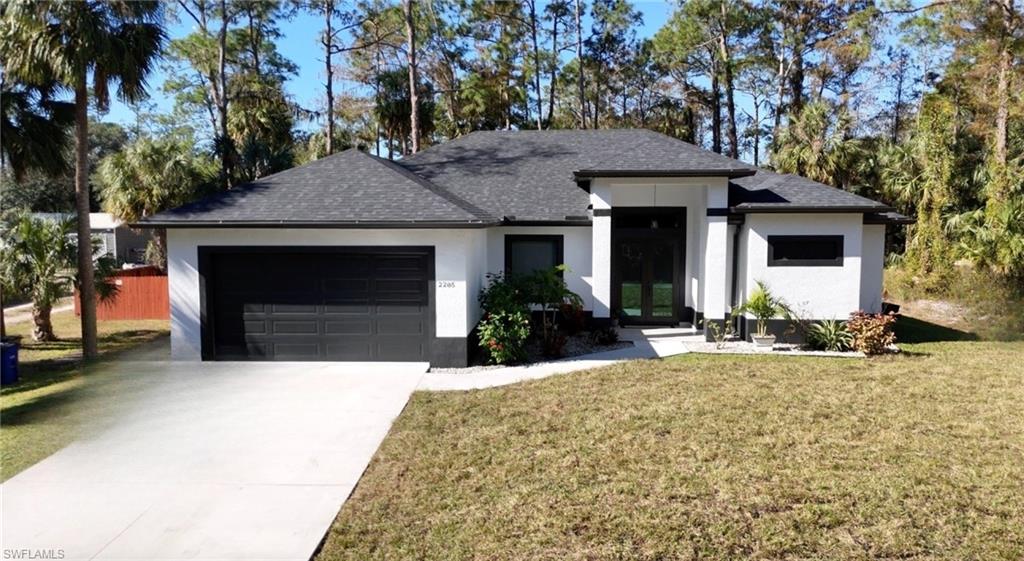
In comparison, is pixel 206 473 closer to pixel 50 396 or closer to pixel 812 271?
pixel 50 396

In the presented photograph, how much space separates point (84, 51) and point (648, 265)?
1312 cm

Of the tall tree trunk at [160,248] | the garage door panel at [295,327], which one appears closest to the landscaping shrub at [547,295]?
the garage door panel at [295,327]

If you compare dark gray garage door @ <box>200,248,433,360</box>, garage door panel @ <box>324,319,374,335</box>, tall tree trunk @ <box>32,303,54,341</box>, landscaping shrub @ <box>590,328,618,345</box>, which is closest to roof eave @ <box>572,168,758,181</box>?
landscaping shrub @ <box>590,328,618,345</box>

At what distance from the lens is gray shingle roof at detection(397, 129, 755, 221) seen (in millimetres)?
13117

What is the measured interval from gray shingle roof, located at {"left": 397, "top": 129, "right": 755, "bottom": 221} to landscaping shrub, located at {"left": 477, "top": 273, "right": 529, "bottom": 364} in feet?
11.4

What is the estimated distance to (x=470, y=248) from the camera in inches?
434

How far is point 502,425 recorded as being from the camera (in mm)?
7395

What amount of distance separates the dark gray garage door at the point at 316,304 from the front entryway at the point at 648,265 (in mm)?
6024

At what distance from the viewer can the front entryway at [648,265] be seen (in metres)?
14.7

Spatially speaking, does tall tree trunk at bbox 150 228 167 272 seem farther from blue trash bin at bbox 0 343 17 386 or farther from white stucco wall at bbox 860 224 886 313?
white stucco wall at bbox 860 224 886 313

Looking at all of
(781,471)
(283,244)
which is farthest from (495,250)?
(781,471)

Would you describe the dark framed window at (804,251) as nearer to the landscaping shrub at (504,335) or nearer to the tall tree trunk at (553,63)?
the landscaping shrub at (504,335)

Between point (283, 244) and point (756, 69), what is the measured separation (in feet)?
102

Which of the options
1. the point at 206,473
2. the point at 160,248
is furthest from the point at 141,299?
the point at 206,473
